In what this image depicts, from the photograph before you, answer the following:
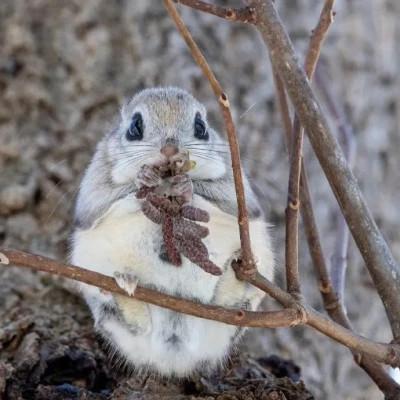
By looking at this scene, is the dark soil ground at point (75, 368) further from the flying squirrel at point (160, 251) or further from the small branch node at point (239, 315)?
the small branch node at point (239, 315)

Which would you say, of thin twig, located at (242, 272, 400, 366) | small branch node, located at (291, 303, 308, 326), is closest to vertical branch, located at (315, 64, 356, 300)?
thin twig, located at (242, 272, 400, 366)

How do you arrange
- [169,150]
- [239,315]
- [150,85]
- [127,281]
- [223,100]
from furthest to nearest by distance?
[150,85], [169,150], [127,281], [239,315], [223,100]

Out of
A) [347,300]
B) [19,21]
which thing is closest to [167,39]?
[19,21]

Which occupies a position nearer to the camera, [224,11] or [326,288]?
[224,11]

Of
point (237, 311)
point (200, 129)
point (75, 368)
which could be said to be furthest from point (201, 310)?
point (200, 129)

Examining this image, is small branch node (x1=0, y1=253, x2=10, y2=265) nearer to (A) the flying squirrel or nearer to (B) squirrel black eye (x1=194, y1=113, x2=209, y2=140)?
(A) the flying squirrel

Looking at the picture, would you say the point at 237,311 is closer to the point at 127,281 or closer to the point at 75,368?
the point at 127,281
